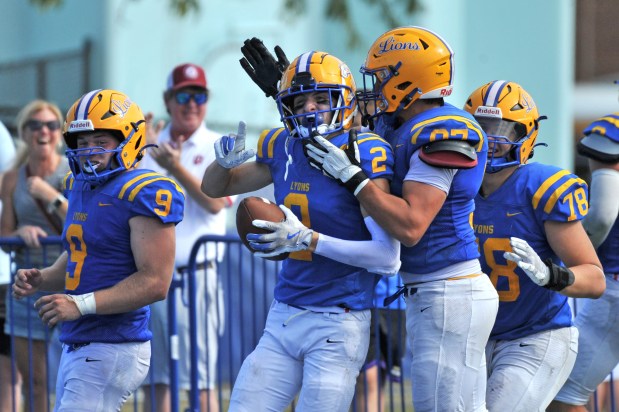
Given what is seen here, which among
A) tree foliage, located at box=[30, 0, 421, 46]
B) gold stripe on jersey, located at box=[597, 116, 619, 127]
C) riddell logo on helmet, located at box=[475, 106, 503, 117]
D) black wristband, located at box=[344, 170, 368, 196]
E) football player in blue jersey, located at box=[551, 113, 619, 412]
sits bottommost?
football player in blue jersey, located at box=[551, 113, 619, 412]

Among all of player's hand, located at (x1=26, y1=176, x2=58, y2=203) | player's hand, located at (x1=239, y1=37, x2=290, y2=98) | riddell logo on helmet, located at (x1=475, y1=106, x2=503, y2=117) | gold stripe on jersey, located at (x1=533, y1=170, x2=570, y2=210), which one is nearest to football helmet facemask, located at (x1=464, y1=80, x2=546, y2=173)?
riddell logo on helmet, located at (x1=475, y1=106, x2=503, y2=117)

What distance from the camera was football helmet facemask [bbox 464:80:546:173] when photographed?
522 cm

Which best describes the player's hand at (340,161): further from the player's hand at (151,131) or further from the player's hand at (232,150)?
the player's hand at (151,131)

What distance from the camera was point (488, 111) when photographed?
527 cm

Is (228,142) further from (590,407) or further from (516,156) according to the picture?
(590,407)

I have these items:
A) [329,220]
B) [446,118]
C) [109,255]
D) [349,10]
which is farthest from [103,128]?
[349,10]

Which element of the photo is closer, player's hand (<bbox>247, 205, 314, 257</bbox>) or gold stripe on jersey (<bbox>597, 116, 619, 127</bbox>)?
player's hand (<bbox>247, 205, 314, 257</bbox>)

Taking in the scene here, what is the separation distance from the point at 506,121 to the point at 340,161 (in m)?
1.08

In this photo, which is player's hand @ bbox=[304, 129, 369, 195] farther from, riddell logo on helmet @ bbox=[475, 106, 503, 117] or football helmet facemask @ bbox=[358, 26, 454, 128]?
riddell logo on helmet @ bbox=[475, 106, 503, 117]

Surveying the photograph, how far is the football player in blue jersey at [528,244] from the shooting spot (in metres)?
5.07

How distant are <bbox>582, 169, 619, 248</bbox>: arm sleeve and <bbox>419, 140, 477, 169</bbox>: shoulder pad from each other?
5.18ft

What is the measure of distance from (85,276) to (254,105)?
9.73 meters

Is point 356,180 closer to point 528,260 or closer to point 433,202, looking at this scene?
point 433,202

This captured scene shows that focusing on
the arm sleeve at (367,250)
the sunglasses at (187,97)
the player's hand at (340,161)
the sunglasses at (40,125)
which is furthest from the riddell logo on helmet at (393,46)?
the sunglasses at (40,125)
